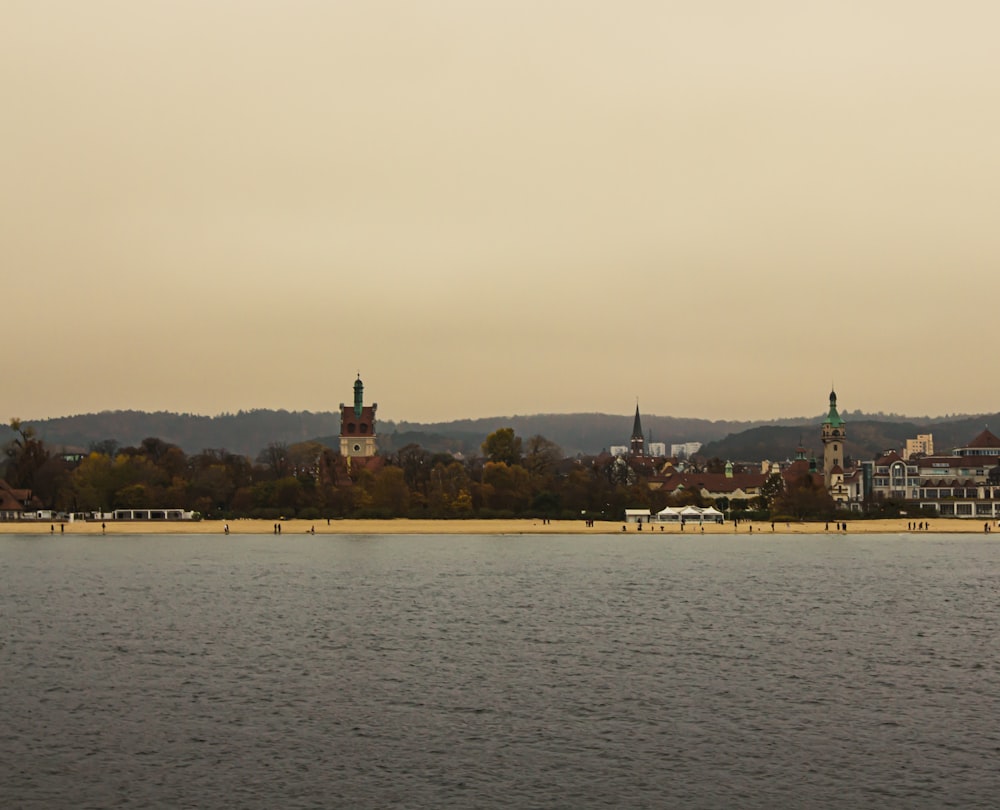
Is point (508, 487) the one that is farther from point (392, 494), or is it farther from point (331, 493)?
point (331, 493)

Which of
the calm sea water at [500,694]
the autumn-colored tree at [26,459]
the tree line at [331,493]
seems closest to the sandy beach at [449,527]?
the tree line at [331,493]

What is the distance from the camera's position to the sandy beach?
481 ft

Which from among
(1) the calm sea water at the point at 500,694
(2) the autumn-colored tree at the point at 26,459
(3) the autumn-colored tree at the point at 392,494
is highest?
(2) the autumn-colored tree at the point at 26,459

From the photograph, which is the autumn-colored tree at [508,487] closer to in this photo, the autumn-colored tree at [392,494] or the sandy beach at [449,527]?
the sandy beach at [449,527]

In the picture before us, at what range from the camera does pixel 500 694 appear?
38.8 meters

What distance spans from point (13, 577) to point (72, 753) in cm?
6257

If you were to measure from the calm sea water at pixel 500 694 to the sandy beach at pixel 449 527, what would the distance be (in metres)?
64.9

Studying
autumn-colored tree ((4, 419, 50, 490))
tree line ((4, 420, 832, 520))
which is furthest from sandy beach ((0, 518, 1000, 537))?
autumn-colored tree ((4, 419, 50, 490))

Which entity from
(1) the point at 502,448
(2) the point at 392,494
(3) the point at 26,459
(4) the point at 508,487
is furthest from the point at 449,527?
(3) the point at 26,459

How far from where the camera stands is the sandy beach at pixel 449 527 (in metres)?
147

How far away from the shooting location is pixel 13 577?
87.4m

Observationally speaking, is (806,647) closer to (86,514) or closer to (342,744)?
(342,744)

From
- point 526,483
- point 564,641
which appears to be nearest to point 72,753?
point 564,641

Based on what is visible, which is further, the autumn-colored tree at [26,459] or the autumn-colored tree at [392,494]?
the autumn-colored tree at [26,459]
